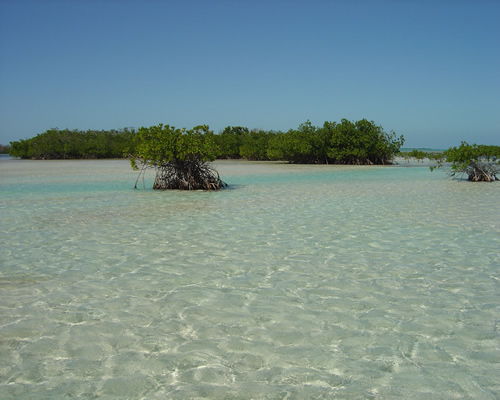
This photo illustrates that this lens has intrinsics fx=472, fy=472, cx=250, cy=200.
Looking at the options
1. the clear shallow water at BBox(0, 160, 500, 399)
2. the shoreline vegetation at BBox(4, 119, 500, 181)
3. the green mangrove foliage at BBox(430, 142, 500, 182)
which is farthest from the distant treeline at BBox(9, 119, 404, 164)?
the clear shallow water at BBox(0, 160, 500, 399)

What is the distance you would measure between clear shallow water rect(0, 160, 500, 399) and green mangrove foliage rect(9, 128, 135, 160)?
3711 centimetres

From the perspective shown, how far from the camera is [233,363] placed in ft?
9.06

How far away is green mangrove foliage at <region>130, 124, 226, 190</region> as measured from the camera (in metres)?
12.6

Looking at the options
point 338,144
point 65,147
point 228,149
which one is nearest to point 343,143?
point 338,144

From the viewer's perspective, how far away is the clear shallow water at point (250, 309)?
2.56 m

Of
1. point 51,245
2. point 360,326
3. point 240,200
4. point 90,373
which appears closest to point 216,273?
point 360,326

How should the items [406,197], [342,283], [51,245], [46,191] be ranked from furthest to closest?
1. [46,191]
2. [406,197]
3. [51,245]
4. [342,283]

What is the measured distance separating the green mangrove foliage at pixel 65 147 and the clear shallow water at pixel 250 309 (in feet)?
122

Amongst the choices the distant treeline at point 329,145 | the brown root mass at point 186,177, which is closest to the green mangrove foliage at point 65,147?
the distant treeline at point 329,145

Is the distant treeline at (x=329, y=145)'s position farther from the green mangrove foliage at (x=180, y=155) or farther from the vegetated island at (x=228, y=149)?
the green mangrove foliage at (x=180, y=155)

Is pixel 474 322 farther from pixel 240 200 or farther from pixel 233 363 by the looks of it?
pixel 240 200

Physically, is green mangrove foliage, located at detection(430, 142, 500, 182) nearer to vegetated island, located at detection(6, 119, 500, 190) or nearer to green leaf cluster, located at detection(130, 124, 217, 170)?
vegetated island, located at detection(6, 119, 500, 190)

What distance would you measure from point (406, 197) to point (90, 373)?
1016cm

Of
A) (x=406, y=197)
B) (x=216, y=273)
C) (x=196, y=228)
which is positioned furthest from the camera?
(x=406, y=197)
